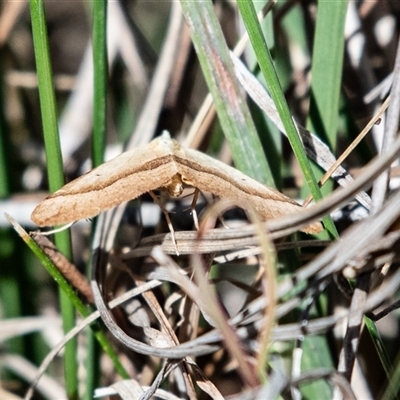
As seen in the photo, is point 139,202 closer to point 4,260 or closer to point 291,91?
point 291,91

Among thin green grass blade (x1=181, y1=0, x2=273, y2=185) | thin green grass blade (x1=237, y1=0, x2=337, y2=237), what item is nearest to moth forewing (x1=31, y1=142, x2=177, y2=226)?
thin green grass blade (x1=181, y1=0, x2=273, y2=185)

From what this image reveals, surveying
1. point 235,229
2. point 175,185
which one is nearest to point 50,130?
point 175,185

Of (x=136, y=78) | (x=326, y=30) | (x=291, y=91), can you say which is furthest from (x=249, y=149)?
(x=136, y=78)

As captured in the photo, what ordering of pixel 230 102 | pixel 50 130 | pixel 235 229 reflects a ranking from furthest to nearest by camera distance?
1. pixel 230 102
2. pixel 50 130
3. pixel 235 229

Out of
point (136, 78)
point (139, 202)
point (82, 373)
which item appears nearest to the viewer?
point (139, 202)

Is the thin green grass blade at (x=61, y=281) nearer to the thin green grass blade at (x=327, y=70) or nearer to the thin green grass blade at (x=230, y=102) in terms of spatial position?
the thin green grass blade at (x=230, y=102)

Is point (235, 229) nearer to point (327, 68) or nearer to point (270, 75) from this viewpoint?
point (270, 75)

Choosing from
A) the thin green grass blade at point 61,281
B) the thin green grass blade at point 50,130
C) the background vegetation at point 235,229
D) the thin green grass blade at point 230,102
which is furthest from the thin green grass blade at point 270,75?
the thin green grass blade at point 61,281
